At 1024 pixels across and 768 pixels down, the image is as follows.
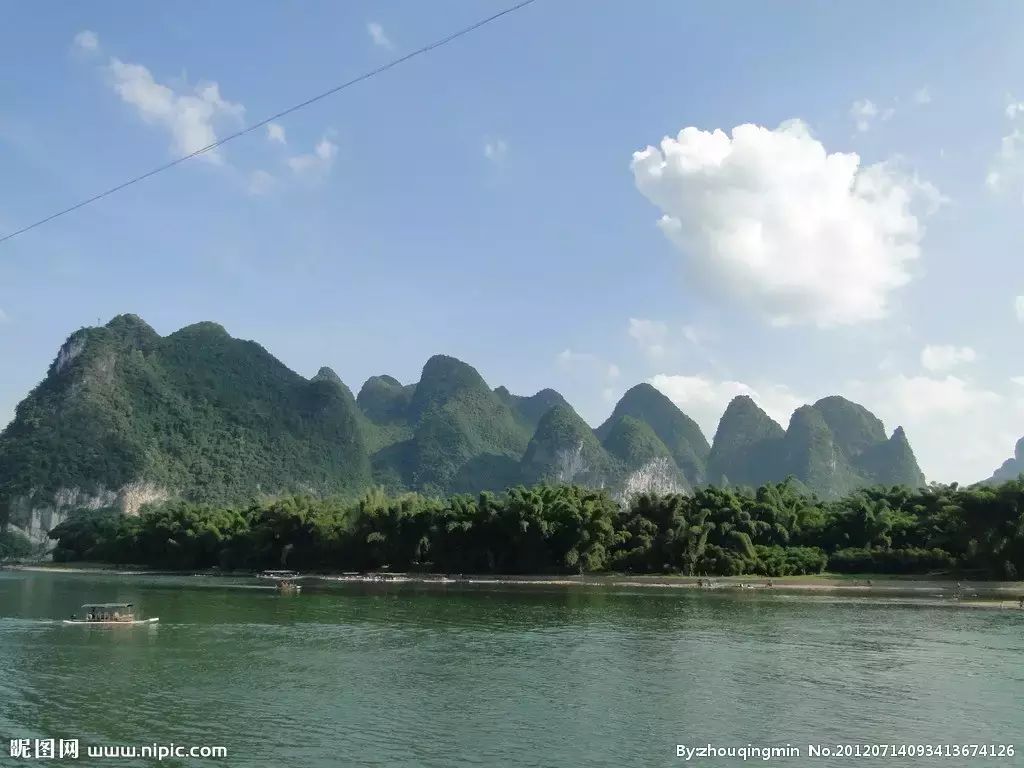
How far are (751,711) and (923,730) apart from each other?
2.99 metres

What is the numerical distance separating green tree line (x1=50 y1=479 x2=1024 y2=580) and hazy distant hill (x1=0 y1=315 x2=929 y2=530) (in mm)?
54914

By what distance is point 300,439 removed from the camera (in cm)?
Answer: 13875

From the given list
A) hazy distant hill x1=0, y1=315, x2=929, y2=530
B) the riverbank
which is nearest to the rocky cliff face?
hazy distant hill x1=0, y1=315, x2=929, y2=530

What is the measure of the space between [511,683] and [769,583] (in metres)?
31.3

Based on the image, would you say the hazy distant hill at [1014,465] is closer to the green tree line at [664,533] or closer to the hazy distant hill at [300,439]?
the hazy distant hill at [300,439]

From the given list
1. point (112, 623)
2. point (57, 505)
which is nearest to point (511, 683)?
point (112, 623)

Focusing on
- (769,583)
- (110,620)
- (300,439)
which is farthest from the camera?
(300,439)

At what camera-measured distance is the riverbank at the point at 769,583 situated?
41.3m

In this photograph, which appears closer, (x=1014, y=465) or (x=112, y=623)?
(x=112, y=623)

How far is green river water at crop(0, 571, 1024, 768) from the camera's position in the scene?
13719mm

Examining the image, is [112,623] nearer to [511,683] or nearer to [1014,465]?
[511,683]

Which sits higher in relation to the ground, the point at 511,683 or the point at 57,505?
the point at 57,505

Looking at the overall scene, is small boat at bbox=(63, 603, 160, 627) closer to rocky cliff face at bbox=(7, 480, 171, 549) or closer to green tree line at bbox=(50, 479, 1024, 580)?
green tree line at bbox=(50, 479, 1024, 580)

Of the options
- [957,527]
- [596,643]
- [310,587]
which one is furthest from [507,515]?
[596,643]
